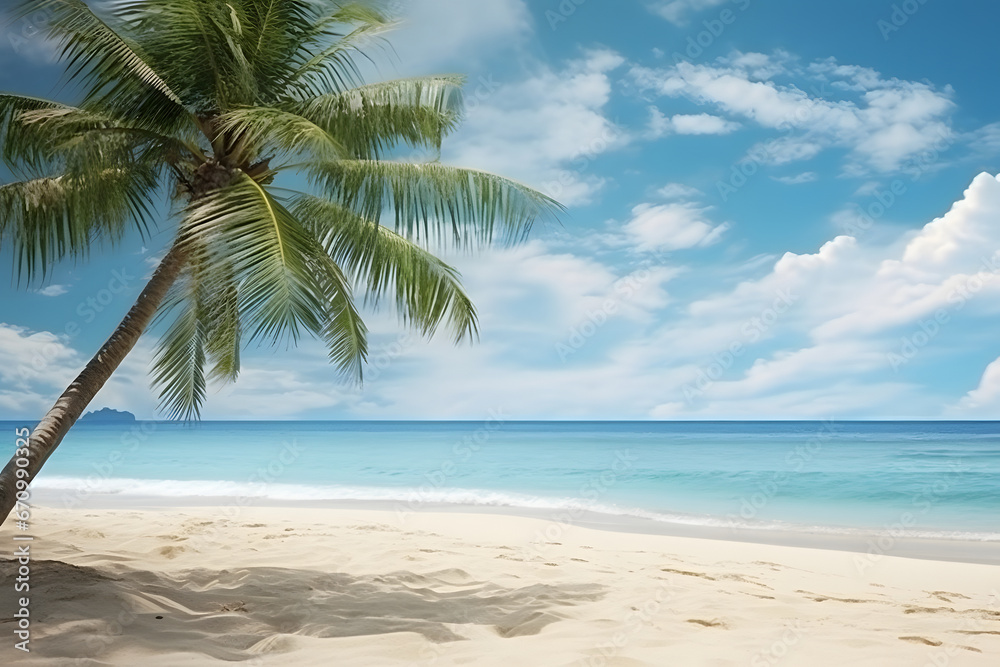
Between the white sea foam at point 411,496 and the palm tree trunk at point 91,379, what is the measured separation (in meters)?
7.08

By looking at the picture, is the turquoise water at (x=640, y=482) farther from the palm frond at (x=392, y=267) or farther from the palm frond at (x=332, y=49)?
the palm frond at (x=332, y=49)

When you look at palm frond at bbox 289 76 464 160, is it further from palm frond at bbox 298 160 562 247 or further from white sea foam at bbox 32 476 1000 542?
white sea foam at bbox 32 476 1000 542

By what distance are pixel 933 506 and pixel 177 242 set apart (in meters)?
13.1

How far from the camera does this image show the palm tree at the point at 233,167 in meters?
4.95

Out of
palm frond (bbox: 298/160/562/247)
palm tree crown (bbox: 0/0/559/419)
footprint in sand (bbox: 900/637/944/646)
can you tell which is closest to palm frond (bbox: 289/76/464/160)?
palm tree crown (bbox: 0/0/559/419)

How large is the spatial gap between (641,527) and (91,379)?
7.54 metres

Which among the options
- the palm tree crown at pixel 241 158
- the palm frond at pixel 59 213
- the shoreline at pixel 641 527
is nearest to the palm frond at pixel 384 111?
the palm tree crown at pixel 241 158

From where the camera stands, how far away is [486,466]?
2177 cm

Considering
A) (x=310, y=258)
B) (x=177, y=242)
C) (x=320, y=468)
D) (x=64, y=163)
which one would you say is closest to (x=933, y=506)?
(x=310, y=258)

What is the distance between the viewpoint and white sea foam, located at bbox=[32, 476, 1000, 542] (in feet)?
32.4

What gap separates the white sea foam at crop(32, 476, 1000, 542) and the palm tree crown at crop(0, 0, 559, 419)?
625cm

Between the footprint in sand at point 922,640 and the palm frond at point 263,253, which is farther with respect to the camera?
the palm frond at point 263,253

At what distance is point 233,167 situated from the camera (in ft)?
18.5

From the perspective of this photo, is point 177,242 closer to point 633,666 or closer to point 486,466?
point 633,666
